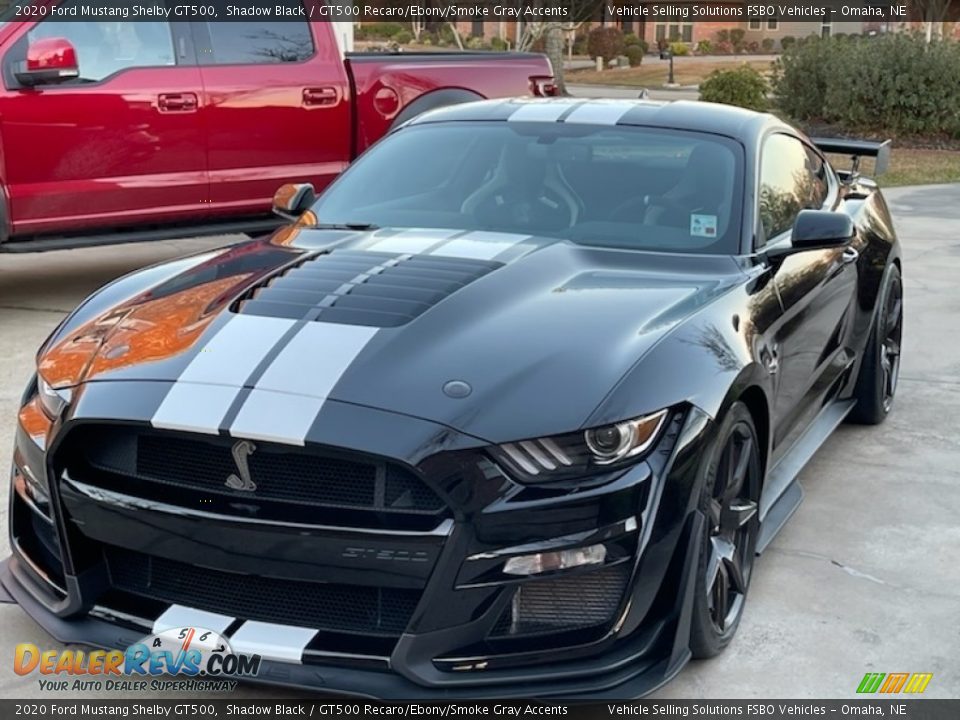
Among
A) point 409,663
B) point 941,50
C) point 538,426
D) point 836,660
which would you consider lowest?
point 941,50

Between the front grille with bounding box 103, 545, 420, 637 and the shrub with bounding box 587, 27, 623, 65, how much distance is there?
165 feet

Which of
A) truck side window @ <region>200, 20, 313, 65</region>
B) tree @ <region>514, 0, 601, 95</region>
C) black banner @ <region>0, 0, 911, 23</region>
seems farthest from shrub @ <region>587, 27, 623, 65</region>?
truck side window @ <region>200, 20, 313, 65</region>

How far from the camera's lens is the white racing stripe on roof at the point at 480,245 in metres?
4.00

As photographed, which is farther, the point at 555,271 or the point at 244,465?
the point at 555,271

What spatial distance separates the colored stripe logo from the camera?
3.43 meters

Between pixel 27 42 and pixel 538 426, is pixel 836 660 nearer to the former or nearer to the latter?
pixel 538 426

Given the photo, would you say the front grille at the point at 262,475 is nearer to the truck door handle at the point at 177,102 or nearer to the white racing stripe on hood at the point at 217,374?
the white racing stripe on hood at the point at 217,374

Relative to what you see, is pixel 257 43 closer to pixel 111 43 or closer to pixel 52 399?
pixel 111 43

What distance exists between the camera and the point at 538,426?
9.71 feet

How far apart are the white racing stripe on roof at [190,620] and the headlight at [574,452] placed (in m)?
0.76

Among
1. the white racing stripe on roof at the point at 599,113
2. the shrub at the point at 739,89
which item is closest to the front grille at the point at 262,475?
the white racing stripe on roof at the point at 599,113

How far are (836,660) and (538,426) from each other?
125 cm

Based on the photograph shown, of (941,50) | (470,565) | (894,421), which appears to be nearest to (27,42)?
(894,421)

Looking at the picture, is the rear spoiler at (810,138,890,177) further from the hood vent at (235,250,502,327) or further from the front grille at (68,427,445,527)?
the front grille at (68,427,445,527)
